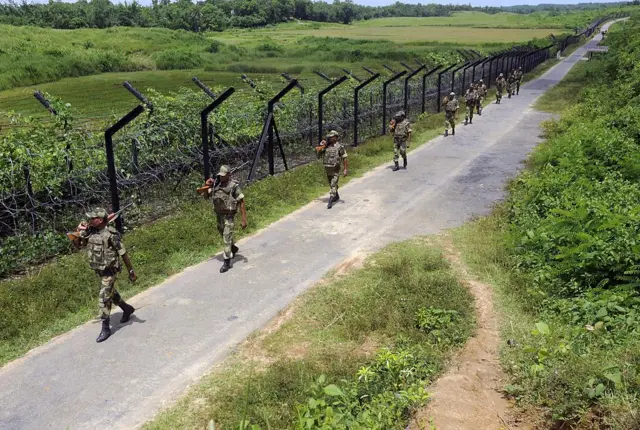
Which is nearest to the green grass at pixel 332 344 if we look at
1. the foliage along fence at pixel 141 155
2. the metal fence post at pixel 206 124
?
the foliage along fence at pixel 141 155

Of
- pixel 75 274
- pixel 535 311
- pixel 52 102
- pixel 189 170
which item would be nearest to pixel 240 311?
pixel 75 274

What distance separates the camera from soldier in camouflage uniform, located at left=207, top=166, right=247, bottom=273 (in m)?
8.57

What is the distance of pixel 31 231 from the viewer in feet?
29.4

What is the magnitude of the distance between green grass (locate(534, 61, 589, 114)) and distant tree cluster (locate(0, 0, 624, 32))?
234ft

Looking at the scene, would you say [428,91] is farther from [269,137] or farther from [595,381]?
[595,381]

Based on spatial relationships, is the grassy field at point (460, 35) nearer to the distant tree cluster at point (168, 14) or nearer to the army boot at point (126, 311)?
the distant tree cluster at point (168, 14)

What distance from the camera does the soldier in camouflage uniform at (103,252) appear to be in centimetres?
670

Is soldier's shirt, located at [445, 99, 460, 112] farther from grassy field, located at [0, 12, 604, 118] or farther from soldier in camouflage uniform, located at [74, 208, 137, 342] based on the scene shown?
soldier in camouflage uniform, located at [74, 208, 137, 342]

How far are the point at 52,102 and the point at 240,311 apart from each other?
6155 mm

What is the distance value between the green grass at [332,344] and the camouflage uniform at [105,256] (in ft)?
6.03

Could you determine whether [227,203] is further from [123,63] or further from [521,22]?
[521,22]

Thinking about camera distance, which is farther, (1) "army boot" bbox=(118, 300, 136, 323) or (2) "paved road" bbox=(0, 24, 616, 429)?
(1) "army boot" bbox=(118, 300, 136, 323)

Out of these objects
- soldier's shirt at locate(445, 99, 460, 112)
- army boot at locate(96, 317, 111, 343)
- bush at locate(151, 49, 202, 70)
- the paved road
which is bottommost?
the paved road

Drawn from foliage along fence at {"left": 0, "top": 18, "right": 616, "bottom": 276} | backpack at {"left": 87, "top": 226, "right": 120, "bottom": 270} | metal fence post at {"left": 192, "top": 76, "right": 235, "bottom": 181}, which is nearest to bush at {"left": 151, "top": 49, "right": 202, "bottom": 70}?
foliage along fence at {"left": 0, "top": 18, "right": 616, "bottom": 276}
